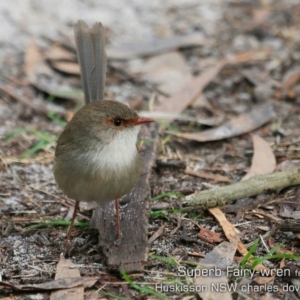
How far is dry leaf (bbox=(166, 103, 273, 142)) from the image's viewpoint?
6.25m

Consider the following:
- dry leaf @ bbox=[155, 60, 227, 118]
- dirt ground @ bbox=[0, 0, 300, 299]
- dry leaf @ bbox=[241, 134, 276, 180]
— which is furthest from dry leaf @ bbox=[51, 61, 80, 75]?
dry leaf @ bbox=[241, 134, 276, 180]

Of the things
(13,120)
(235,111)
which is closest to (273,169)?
(235,111)

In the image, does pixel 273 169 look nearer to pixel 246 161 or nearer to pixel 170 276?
pixel 246 161

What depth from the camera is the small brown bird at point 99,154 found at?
4.36 meters

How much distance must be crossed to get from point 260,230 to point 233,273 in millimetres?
617

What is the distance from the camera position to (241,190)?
4.95 meters

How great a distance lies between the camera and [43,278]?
13.8 ft

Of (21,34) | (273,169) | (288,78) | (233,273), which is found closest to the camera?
(233,273)

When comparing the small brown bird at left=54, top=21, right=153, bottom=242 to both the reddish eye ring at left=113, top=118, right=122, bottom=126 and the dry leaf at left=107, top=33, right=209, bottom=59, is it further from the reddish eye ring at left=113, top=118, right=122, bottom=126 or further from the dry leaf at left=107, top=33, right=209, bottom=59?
the dry leaf at left=107, top=33, right=209, bottom=59

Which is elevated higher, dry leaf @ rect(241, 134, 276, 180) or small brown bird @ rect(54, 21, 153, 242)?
dry leaf @ rect(241, 134, 276, 180)

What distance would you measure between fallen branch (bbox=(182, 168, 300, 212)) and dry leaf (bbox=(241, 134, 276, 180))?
448mm

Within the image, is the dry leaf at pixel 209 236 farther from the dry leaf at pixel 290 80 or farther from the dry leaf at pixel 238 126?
the dry leaf at pixel 290 80

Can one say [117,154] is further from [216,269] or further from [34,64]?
[34,64]

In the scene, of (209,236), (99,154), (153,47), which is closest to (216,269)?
(209,236)
